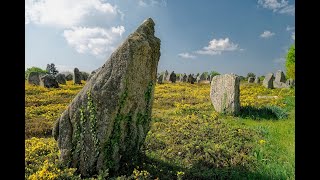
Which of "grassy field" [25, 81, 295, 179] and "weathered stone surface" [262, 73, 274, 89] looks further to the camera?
"weathered stone surface" [262, 73, 274, 89]

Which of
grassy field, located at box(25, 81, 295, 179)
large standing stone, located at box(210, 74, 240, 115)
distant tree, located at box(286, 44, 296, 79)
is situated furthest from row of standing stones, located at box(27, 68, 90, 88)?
distant tree, located at box(286, 44, 296, 79)

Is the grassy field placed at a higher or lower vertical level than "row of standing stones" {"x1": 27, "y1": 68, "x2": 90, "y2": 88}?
lower

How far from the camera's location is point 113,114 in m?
8.03

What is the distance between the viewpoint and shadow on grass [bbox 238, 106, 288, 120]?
57.4 ft

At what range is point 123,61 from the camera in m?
8.11

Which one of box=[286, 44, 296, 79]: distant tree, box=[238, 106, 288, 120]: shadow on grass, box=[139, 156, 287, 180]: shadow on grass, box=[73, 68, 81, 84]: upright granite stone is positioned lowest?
box=[139, 156, 287, 180]: shadow on grass

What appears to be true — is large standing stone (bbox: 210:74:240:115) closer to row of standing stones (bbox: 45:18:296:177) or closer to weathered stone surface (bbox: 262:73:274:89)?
row of standing stones (bbox: 45:18:296:177)

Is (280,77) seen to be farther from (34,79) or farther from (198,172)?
(198,172)

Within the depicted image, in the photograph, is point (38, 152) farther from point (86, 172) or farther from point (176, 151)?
point (176, 151)

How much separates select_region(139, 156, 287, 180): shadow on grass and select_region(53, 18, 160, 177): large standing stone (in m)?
0.72

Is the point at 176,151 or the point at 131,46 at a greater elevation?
the point at 131,46

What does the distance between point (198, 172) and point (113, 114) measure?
2.79m

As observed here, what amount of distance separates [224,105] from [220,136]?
5.41 metres
